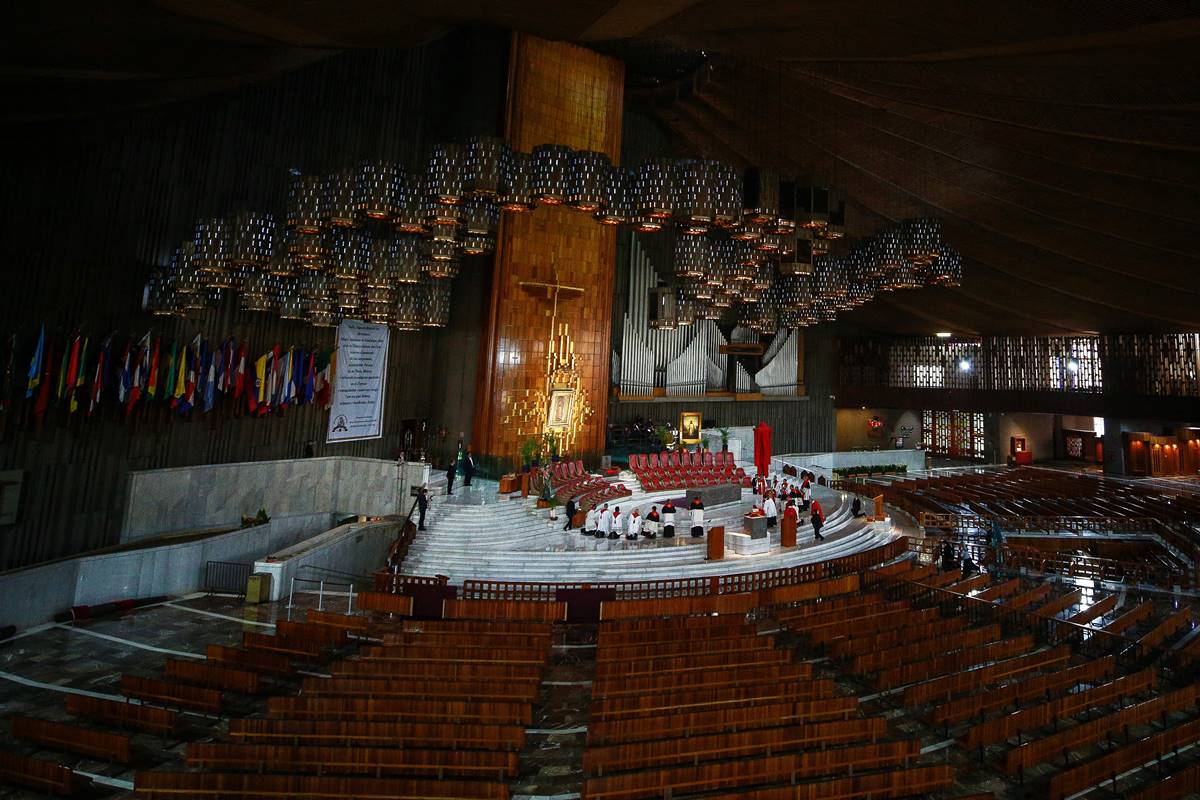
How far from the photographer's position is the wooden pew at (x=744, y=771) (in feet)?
17.6

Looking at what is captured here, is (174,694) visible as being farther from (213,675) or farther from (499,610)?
(499,610)

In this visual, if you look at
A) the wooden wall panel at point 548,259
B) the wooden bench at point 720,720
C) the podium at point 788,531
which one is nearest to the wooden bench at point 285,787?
the wooden bench at point 720,720

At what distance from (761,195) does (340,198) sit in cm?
771

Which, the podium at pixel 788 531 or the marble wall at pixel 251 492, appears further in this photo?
the podium at pixel 788 531

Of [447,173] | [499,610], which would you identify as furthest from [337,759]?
[447,173]

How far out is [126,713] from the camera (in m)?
6.50

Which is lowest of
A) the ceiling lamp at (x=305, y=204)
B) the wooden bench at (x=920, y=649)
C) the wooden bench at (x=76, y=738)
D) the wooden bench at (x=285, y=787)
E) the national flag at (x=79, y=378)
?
the wooden bench at (x=76, y=738)

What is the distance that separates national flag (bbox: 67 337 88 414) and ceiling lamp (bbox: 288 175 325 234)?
15.1ft

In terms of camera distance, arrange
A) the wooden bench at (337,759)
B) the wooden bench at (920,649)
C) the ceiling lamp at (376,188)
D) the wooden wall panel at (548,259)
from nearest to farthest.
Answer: the wooden bench at (337,759) < the wooden bench at (920,649) < the ceiling lamp at (376,188) < the wooden wall panel at (548,259)

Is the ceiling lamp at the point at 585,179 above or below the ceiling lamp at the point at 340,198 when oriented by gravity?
above

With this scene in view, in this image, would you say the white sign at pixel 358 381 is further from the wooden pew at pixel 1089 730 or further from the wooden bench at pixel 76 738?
the wooden pew at pixel 1089 730

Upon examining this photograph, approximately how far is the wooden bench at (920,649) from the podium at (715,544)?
15.7ft

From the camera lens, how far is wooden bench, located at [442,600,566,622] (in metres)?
10.4

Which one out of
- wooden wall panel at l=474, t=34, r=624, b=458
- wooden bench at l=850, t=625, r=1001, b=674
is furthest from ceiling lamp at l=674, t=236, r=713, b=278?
wooden bench at l=850, t=625, r=1001, b=674
